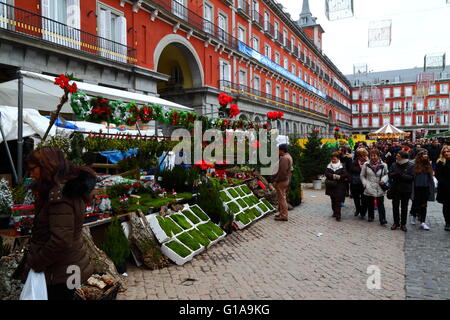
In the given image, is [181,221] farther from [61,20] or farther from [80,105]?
[61,20]

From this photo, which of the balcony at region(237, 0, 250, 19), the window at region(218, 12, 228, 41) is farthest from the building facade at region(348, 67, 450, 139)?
the window at region(218, 12, 228, 41)

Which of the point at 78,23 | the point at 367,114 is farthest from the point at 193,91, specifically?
the point at 367,114

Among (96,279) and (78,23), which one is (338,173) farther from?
(78,23)

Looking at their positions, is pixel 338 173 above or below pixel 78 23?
below

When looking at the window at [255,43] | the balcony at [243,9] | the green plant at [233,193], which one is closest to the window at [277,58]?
the window at [255,43]

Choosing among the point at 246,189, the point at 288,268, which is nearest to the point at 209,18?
the point at 246,189

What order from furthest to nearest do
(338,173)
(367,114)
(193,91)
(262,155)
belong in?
1. (367,114)
2. (193,91)
3. (262,155)
4. (338,173)

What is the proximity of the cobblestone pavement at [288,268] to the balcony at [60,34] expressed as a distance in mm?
9725

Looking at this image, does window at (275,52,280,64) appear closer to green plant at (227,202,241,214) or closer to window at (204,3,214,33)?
window at (204,3,214,33)

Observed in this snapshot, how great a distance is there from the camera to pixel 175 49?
68.1 feet

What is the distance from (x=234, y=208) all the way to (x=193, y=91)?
14.9 m

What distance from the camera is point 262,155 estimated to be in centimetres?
1008

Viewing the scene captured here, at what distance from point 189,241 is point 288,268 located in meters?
1.66
